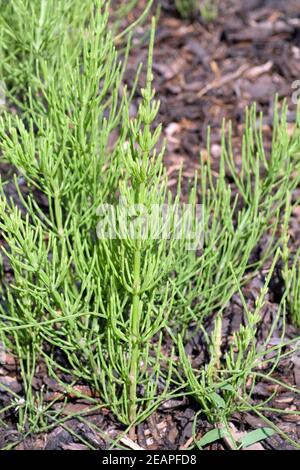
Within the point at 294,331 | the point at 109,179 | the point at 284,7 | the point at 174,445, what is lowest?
the point at 174,445

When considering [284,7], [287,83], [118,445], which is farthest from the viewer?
[284,7]

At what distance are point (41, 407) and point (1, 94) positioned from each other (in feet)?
4.54

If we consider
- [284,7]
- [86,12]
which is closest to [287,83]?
[284,7]

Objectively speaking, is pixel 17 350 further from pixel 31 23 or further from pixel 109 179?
pixel 31 23

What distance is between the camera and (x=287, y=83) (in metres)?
3.79

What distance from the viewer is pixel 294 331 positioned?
2.59 m

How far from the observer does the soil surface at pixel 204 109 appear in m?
2.31

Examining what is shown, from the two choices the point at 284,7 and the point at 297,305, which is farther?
the point at 284,7

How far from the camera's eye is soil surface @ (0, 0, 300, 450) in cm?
231

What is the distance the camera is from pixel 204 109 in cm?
367

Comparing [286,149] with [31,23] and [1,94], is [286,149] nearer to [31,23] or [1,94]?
[31,23]

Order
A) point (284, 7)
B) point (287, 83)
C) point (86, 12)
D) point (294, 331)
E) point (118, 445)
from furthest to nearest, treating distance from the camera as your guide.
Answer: point (284, 7)
point (287, 83)
point (86, 12)
point (294, 331)
point (118, 445)

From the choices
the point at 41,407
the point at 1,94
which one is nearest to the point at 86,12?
the point at 1,94
